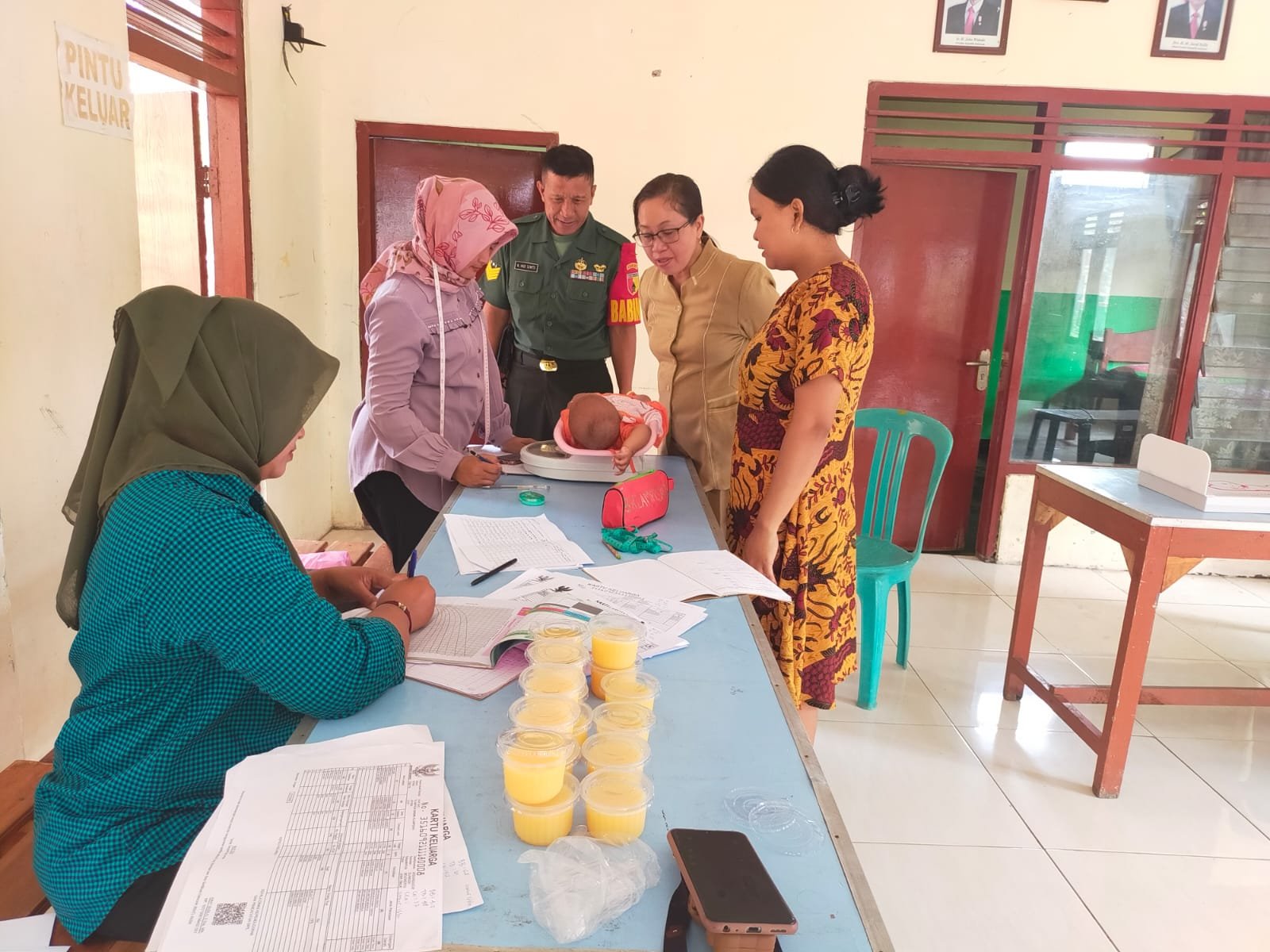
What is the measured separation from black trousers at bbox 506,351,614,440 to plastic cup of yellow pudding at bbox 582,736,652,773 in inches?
103

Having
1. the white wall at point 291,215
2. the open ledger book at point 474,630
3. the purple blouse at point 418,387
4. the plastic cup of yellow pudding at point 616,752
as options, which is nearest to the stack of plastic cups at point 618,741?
the plastic cup of yellow pudding at point 616,752

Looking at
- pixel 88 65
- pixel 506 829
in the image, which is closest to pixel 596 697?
pixel 506 829

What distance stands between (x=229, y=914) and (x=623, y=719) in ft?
1.51

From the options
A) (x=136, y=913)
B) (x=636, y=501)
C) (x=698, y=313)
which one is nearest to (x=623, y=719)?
(x=136, y=913)

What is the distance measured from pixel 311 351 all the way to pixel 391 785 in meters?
0.71

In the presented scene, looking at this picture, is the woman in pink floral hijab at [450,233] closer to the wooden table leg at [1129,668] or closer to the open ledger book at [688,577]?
the open ledger book at [688,577]

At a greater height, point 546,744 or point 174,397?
point 174,397

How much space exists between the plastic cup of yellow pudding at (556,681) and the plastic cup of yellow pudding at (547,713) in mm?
12

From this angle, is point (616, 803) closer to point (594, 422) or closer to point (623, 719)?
point (623, 719)

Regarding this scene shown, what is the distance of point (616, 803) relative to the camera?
3.08ft

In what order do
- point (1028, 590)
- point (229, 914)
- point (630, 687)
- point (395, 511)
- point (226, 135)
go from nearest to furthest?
point (229, 914) < point (630, 687) < point (395, 511) < point (1028, 590) < point (226, 135)

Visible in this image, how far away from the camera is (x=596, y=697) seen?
1.26 meters

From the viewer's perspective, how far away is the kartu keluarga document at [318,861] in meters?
0.79

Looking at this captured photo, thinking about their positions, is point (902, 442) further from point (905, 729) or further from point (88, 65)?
point (88, 65)
